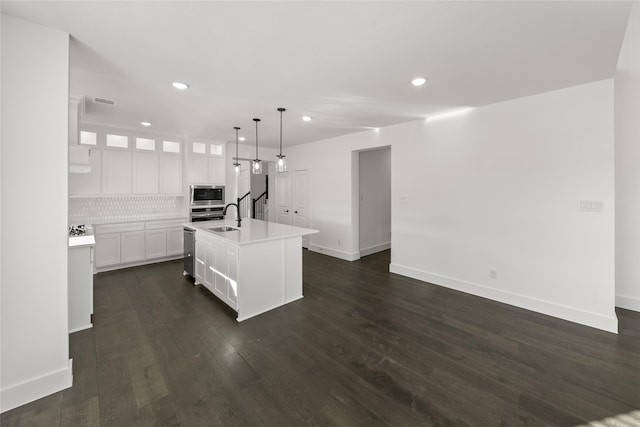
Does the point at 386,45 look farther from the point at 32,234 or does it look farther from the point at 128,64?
the point at 32,234

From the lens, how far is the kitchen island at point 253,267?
9.99 feet

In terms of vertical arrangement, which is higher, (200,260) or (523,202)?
(523,202)

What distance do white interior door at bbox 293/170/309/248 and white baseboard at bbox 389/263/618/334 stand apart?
2.94 meters

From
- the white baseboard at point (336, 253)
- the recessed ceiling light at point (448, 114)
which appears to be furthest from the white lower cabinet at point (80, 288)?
the recessed ceiling light at point (448, 114)

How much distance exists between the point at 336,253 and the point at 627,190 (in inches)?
175

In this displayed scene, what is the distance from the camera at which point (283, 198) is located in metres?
7.24

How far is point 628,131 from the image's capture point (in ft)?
10.4

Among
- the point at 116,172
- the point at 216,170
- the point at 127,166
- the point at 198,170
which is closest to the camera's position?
the point at 116,172

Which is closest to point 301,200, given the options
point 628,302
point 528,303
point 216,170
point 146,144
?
point 216,170

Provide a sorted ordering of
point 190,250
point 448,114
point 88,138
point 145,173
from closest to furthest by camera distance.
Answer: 1. point 448,114
2. point 190,250
3. point 88,138
4. point 145,173

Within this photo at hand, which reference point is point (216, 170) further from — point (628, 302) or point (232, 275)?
point (628, 302)

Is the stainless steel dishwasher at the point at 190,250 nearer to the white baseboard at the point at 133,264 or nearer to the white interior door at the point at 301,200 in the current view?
the white baseboard at the point at 133,264

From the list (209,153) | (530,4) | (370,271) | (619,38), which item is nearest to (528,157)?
(619,38)

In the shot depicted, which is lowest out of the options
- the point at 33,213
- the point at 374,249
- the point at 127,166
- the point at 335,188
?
the point at 374,249
